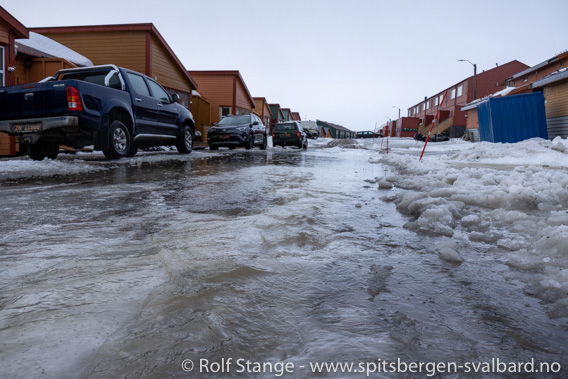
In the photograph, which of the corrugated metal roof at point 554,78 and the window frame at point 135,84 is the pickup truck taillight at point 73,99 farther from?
the corrugated metal roof at point 554,78

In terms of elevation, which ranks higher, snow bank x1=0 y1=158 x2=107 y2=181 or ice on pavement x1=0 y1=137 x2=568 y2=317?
snow bank x1=0 y1=158 x2=107 y2=181

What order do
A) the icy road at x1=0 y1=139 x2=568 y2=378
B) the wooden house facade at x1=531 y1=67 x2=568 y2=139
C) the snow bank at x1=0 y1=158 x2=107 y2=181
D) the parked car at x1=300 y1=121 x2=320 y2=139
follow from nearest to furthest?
1. the icy road at x1=0 y1=139 x2=568 y2=378
2. the snow bank at x1=0 y1=158 x2=107 y2=181
3. the wooden house facade at x1=531 y1=67 x2=568 y2=139
4. the parked car at x1=300 y1=121 x2=320 y2=139

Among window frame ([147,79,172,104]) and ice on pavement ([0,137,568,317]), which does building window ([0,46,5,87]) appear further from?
ice on pavement ([0,137,568,317])

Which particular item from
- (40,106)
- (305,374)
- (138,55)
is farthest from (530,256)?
(138,55)

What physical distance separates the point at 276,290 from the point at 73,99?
7.40 meters

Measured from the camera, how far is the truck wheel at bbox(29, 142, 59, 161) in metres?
8.64

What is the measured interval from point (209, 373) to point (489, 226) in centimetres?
291

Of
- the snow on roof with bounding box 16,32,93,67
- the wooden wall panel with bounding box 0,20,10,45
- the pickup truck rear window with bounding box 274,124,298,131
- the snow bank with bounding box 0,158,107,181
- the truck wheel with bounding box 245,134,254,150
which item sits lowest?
the snow bank with bounding box 0,158,107,181

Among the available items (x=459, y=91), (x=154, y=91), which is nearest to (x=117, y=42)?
(x=154, y=91)

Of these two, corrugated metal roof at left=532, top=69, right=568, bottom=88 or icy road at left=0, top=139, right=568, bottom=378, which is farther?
corrugated metal roof at left=532, top=69, right=568, bottom=88

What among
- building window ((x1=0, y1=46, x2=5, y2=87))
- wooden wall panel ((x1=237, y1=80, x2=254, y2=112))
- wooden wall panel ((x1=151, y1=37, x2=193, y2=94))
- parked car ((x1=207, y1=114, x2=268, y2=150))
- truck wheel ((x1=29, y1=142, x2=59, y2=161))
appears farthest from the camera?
wooden wall panel ((x1=237, y1=80, x2=254, y2=112))

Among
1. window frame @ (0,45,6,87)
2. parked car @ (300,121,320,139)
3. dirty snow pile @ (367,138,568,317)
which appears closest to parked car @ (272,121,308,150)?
window frame @ (0,45,6,87)

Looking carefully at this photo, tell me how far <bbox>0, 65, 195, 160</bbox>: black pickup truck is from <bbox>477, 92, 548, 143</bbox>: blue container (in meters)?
13.7

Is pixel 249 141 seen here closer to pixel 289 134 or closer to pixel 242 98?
pixel 289 134
